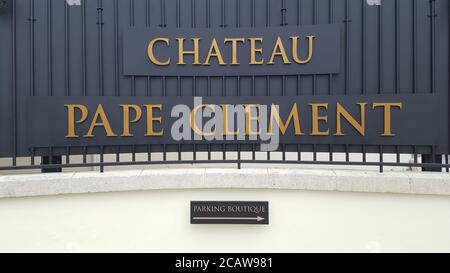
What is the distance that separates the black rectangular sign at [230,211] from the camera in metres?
3.49

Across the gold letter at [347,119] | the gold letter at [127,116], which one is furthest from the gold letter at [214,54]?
the gold letter at [347,119]

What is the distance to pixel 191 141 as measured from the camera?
12.7ft

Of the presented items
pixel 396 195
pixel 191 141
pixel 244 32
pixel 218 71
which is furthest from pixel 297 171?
pixel 244 32

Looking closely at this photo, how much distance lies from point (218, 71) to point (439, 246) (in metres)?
3.71

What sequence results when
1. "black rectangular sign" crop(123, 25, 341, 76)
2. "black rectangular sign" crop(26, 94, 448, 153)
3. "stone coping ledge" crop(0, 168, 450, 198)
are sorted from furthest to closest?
1. "black rectangular sign" crop(123, 25, 341, 76)
2. "black rectangular sign" crop(26, 94, 448, 153)
3. "stone coping ledge" crop(0, 168, 450, 198)

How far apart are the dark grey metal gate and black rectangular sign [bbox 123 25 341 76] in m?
0.11

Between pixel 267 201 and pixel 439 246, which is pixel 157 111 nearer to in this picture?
pixel 267 201

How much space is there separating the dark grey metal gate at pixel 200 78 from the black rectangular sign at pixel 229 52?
11cm

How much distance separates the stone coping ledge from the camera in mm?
3406

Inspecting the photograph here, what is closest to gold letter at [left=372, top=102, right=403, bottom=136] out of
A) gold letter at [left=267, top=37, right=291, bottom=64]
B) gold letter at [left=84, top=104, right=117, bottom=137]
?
gold letter at [left=267, top=37, right=291, bottom=64]

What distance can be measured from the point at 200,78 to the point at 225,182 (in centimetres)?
153

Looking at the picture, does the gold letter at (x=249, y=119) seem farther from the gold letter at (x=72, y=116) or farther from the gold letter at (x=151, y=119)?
the gold letter at (x=72, y=116)

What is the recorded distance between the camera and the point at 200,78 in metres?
3.88

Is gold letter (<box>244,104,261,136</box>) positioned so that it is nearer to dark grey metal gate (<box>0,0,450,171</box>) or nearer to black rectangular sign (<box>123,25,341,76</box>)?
dark grey metal gate (<box>0,0,450,171</box>)
